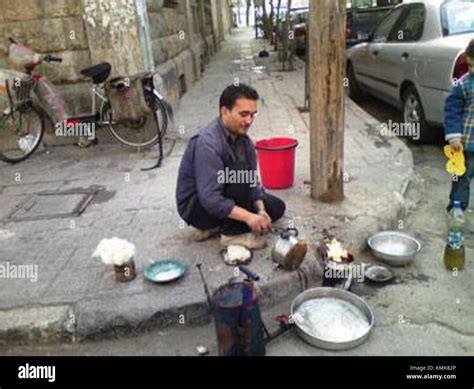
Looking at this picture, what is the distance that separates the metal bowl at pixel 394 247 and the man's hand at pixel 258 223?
98 centimetres

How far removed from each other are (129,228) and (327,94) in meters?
2.01

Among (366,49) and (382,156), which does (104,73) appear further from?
(366,49)

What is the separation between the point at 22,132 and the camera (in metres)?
6.02

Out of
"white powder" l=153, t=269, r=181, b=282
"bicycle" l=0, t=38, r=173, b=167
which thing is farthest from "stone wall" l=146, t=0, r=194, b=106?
"white powder" l=153, t=269, r=181, b=282

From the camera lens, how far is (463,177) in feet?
12.7

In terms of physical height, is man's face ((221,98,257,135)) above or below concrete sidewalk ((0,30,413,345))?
above

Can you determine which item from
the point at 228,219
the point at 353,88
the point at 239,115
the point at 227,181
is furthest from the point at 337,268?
the point at 353,88

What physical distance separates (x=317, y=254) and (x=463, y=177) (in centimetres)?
149

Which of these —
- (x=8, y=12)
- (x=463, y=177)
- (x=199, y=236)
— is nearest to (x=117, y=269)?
(x=199, y=236)

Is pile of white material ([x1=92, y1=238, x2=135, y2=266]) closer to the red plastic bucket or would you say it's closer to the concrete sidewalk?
the concrete sidewalk

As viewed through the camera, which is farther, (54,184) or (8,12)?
(8,12)

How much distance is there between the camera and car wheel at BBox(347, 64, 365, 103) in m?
8.74

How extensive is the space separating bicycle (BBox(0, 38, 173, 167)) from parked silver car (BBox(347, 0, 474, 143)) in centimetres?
317

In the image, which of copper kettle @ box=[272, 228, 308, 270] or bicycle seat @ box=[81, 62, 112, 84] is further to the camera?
bicycle seat @ box=[81, 62, 112, 84]
